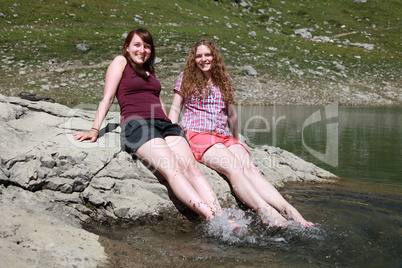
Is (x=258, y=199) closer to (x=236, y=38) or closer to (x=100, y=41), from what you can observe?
(x=100, y=41)

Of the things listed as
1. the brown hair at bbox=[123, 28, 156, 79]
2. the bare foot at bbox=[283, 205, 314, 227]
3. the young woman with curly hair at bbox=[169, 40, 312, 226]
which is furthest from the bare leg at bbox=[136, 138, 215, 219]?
the brown hair at bbox=[123, 28, 156, 79]

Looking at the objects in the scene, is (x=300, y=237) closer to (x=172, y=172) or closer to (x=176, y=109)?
(x=172, y=172)

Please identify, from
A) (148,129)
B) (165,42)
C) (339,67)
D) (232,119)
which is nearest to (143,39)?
(148,129)

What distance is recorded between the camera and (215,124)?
5727mm

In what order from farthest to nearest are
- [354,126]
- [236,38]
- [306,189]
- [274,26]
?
1. [274,26]
2. [236,38]
3. [354,126]
4. [306,189]

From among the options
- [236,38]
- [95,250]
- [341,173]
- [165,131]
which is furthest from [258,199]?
[236,38]

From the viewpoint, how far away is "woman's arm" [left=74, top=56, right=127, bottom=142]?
5.08 m

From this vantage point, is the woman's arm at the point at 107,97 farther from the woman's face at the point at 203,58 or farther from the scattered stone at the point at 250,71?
the scattered stone at the point at 250,71

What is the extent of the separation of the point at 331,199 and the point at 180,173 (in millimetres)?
2777

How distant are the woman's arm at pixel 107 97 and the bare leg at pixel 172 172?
67 centimetres

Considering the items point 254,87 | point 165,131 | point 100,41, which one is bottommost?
point 165,131

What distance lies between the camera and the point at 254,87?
90.0ft

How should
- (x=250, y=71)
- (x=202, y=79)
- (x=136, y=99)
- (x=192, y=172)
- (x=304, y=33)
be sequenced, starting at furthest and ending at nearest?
(x=304, y=33) < (x=250, y=71) < (x=202, y=79) < (x=136, y=99) < (x=192, y=172)

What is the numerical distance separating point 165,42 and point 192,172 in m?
29.3
